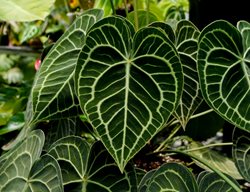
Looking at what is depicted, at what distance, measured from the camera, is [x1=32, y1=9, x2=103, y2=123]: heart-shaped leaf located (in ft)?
2.77

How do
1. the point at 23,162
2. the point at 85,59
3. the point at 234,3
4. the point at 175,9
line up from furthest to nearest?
1. the point at 175,9
2. the point at 234,3
3. the point at 23,162
4. the point at 85,59

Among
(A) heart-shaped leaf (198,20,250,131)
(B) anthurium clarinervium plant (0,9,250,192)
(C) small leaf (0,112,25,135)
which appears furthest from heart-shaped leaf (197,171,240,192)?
(C) small leaf (0,112,25,135)

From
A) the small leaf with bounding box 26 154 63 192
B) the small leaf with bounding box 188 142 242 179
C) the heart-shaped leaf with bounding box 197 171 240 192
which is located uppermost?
the small leaf with bounding box 26 154 63 192

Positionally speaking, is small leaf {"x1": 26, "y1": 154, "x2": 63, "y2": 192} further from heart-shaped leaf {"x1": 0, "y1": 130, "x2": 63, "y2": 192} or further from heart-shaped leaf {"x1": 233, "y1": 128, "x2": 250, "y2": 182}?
heart-shaped leaf {"x1": 233, "y1": 128, "x2": 250, "y2": 182}

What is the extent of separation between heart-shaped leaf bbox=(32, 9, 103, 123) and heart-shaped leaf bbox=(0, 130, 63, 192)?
0.21 feet

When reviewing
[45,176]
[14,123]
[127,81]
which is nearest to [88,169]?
[45,176]

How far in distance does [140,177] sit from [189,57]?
244 mm

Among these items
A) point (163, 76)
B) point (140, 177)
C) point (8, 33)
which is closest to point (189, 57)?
point (163, 76)

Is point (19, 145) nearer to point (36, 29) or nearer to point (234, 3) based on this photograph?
point (234, 3)

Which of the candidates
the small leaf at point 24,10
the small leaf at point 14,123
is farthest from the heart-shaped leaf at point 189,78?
the small leaf at point 14,123

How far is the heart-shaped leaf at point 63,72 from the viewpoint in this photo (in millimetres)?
844

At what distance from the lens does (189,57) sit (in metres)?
0.86

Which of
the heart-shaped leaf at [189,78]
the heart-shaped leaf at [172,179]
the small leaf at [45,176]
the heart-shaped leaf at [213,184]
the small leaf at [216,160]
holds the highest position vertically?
the heart-shaped leaf at [189,78]

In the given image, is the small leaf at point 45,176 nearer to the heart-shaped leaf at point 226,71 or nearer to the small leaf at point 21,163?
the small leaf at point 21,163
